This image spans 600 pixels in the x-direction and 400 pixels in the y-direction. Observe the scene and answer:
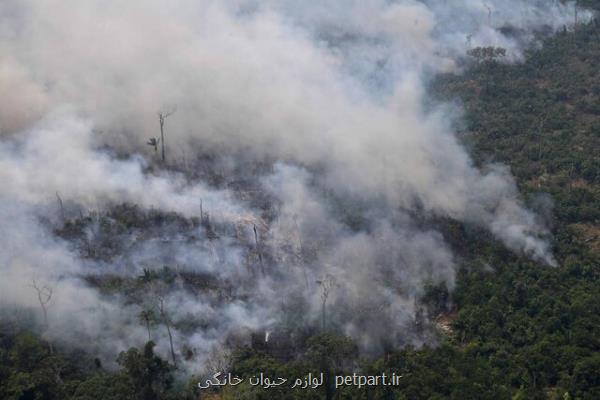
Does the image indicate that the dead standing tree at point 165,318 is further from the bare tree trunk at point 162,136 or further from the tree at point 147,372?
the bare tree trunk at point 162,136

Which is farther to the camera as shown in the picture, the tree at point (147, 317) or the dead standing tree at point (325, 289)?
the dead standing tree at point (325, 289)

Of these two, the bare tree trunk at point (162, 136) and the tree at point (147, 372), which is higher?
the bare tree trunk at point (162, 136)

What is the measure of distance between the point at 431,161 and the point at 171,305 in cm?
3238

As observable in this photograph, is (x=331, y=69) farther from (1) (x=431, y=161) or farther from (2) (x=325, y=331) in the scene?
(2) (x=325, y=331)

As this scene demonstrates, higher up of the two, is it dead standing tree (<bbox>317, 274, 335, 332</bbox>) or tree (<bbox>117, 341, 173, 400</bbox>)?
dead standing tree (<bbox>317, 274, 335, 332</bbox>)

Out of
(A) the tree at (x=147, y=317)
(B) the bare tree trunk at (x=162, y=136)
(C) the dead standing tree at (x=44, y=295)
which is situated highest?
(B) the bare tree trunk at (x=162, y=136)

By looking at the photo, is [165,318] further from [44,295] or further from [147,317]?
[44,295]

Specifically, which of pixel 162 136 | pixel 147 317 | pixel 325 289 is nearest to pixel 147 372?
pixel 147 317

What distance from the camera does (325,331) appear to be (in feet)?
207

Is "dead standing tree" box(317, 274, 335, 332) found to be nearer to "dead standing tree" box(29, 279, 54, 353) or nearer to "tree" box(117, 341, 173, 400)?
"tree" box(117, 341, 173, 400)

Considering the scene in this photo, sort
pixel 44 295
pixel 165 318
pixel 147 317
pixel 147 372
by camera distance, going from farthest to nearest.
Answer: pixel 44 295 < pixel 165 318 < pixel 147 317 < pixel 147 372

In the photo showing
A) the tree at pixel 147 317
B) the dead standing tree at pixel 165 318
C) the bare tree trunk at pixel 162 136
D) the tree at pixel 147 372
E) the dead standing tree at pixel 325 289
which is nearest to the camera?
the tree at pixel 147 372

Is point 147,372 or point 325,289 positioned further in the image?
point 325,289

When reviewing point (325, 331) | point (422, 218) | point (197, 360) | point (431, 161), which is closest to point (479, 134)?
point (431, 161)
